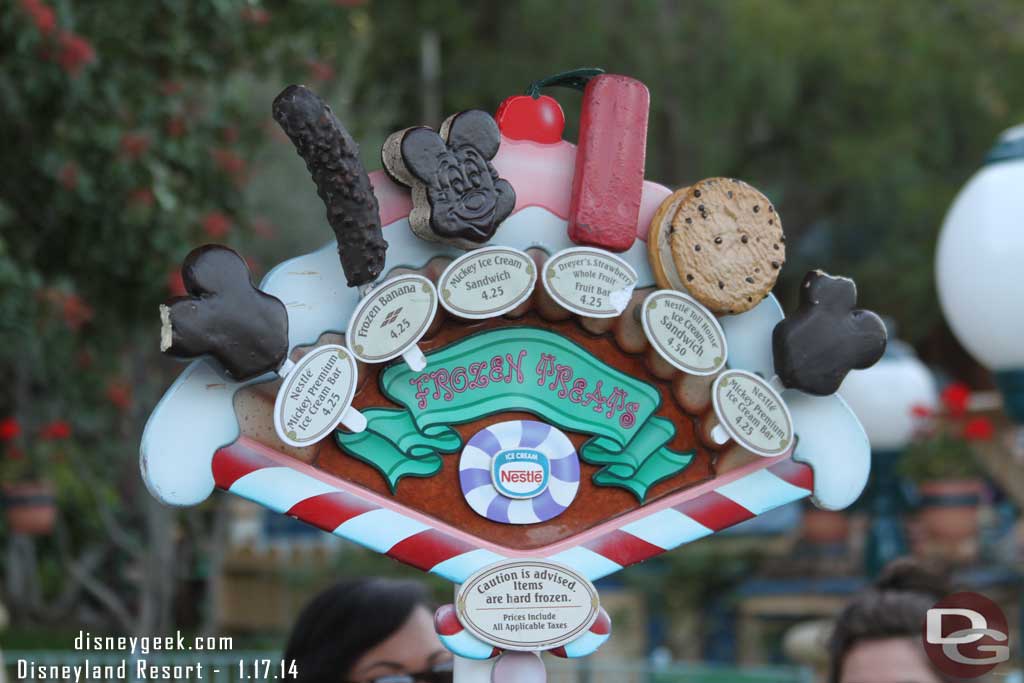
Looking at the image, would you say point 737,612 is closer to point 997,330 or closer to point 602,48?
point 602,48

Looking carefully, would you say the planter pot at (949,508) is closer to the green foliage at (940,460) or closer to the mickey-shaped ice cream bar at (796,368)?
the green foliage at (940,460)

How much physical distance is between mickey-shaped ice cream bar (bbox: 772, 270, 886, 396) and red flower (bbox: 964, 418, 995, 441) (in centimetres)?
340

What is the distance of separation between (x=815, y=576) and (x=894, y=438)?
11.9 ft

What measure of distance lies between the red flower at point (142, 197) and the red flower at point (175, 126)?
0.40 m

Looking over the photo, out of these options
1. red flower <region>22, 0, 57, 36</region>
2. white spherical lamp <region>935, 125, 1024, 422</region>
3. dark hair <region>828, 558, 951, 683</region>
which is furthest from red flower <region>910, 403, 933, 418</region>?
red flower <region>22, 0, 57, 36</region>

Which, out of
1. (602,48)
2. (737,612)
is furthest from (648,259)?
(602,48)

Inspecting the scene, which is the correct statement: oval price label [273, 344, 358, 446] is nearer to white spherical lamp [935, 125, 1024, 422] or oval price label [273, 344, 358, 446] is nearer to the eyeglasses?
the eyeglasses

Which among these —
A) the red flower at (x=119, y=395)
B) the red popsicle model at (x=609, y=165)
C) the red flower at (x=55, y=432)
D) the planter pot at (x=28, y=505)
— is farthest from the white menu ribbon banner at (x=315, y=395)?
the planter pot at (x=28, y=505)

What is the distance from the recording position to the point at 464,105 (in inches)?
563

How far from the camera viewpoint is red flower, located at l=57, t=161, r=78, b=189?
552 centimetres

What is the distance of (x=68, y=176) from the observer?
217 inches

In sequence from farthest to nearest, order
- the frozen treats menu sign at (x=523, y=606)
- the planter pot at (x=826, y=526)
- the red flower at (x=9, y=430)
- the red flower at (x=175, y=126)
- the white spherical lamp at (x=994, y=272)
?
the planter pot at (x=826, y=526), the red flower at (x=9, y=430), the red flower at (x=175, y=126), the white spherical lamp at (x=994, y=272), the frozen treats menu sign at (x=523, y=606)

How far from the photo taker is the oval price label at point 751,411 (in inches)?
92.6

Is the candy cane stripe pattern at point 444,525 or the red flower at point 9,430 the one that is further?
the red flower at point 9,430
